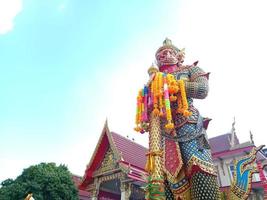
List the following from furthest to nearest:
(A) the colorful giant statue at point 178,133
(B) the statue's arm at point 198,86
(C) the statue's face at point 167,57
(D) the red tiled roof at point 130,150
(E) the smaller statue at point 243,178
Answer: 1. (D) the red tiled roof at point 130,150
2. (C) the statue's face at point 167,57
3. (B) the statue's arm at point 198,86
4. (E) the smaller statue at point 243,178
5. (A) the colorful giant statue at point 178,133

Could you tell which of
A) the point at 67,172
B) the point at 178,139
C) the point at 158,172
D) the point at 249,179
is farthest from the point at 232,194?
the point at 67,172

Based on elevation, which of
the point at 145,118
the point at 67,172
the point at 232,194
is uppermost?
the point at 67,172

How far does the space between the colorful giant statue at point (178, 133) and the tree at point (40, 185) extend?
6.73m

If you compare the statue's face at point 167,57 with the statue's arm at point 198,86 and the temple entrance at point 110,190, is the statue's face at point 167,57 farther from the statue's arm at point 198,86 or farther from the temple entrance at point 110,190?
the temple entrance at point 110,190

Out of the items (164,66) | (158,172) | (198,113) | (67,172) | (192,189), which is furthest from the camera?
(67,172)

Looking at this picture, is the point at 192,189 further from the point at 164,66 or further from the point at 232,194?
the point at 164,66

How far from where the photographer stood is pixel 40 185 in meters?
10.6

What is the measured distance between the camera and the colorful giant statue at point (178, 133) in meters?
4.68

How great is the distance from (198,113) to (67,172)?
7842 mm

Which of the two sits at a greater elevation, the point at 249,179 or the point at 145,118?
the point at 145,118

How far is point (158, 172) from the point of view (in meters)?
4.16

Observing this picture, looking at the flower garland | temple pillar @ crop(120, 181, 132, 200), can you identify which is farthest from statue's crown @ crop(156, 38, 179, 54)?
temple pillar @ crop(120, 181, 132, 200)

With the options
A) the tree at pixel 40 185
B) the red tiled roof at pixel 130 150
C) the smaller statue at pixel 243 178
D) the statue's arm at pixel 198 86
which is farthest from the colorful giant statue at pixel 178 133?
the tree at pixel 40 185

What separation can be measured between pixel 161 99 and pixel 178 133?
75 centimetres
